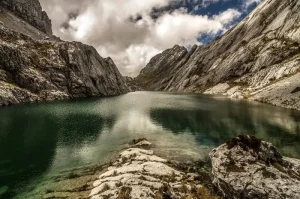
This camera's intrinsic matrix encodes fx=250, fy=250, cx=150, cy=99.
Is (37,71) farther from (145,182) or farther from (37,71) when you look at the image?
(145,182)

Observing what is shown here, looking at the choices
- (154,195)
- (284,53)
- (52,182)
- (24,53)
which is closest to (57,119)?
(52,182)

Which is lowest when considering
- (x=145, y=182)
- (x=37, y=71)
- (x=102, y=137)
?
(x=145, y=182)

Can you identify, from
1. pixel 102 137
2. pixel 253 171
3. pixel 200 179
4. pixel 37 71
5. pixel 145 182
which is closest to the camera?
pixel 253 171

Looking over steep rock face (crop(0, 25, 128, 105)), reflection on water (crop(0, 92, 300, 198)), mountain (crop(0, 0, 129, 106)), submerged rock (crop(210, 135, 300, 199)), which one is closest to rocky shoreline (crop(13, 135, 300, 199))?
submerged rock (crop(210, 135, 300, 199))

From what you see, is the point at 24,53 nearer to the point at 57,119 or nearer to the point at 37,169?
the point at 57,119

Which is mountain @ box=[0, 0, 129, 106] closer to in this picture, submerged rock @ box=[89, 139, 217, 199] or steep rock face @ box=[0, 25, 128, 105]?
steep rock face @ box=[0, 25, 128, 105]

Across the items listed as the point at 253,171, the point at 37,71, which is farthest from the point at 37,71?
the point at 253,171
